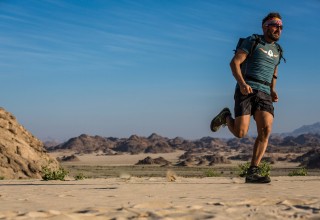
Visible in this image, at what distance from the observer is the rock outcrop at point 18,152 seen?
13148 mm

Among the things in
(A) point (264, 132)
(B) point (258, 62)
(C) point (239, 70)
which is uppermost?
(B) point (258, 62)

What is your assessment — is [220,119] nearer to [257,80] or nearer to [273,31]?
[257,80]

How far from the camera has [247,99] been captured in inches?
236

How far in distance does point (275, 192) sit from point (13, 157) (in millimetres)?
9946

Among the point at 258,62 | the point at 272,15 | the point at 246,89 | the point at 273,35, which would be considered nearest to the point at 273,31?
the point at 273,35

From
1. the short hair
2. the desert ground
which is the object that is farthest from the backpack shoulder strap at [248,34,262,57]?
the desert ground

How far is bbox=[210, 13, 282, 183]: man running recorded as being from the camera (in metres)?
6.00

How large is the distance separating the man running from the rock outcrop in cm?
806

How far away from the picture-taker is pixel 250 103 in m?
6.04

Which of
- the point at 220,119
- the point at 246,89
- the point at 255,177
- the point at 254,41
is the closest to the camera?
the point at 246,89

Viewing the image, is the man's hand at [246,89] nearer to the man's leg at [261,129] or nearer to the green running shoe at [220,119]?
the man's leg at [261,129]

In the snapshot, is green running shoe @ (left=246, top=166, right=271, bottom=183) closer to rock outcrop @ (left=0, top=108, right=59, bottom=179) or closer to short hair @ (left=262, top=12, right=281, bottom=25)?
short hair @ (left=262, top=12, right=281, bottom=25)

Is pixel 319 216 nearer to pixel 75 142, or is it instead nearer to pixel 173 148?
pixel 173 148

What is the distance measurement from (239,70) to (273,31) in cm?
70
